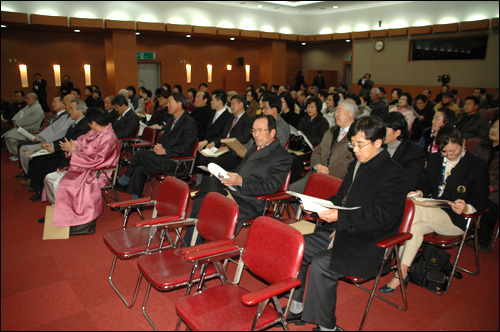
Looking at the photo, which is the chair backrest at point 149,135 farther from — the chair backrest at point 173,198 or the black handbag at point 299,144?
the chair backrest at point 173,198

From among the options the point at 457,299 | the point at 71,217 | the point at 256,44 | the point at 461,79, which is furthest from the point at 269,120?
the point at 256,44

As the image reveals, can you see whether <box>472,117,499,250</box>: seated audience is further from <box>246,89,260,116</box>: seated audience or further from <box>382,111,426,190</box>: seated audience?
<box>246,89,260,116</box>: seated audience

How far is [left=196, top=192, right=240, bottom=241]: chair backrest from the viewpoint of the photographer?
97.6 inches

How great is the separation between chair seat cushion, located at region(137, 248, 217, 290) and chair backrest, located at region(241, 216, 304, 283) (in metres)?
0.36

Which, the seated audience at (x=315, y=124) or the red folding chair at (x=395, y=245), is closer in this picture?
the red folding chair at (x=395, y=245)

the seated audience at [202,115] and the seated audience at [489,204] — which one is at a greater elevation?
the seated audience at [202,115]

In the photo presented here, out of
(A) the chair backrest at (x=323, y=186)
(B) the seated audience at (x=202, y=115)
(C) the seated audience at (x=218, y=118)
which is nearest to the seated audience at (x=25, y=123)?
(B) the seated audience at (x=202, y=115)

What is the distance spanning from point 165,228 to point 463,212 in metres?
2.30

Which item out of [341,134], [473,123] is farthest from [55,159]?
[473,123]

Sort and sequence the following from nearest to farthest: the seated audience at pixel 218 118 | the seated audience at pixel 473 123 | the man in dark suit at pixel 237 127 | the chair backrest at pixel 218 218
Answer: the chair backrest at pixel 218 218
the man in dark suit at pixel 237 127
the seated audience at pixel 473 123
the seated audience at pixel 218 118

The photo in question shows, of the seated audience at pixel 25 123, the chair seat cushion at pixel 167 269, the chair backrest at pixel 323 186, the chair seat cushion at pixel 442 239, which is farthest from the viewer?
the seated audience at pixel 25 123

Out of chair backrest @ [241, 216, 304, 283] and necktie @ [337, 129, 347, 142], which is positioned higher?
necktie @ [337, 129, 347, 142]

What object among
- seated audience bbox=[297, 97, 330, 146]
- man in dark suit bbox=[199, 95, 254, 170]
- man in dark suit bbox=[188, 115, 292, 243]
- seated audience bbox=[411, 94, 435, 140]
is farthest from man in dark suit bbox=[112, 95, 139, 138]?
seated audience bbox=[411, 94, 435, 140]

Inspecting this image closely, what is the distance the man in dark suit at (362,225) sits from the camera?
2311 mm
